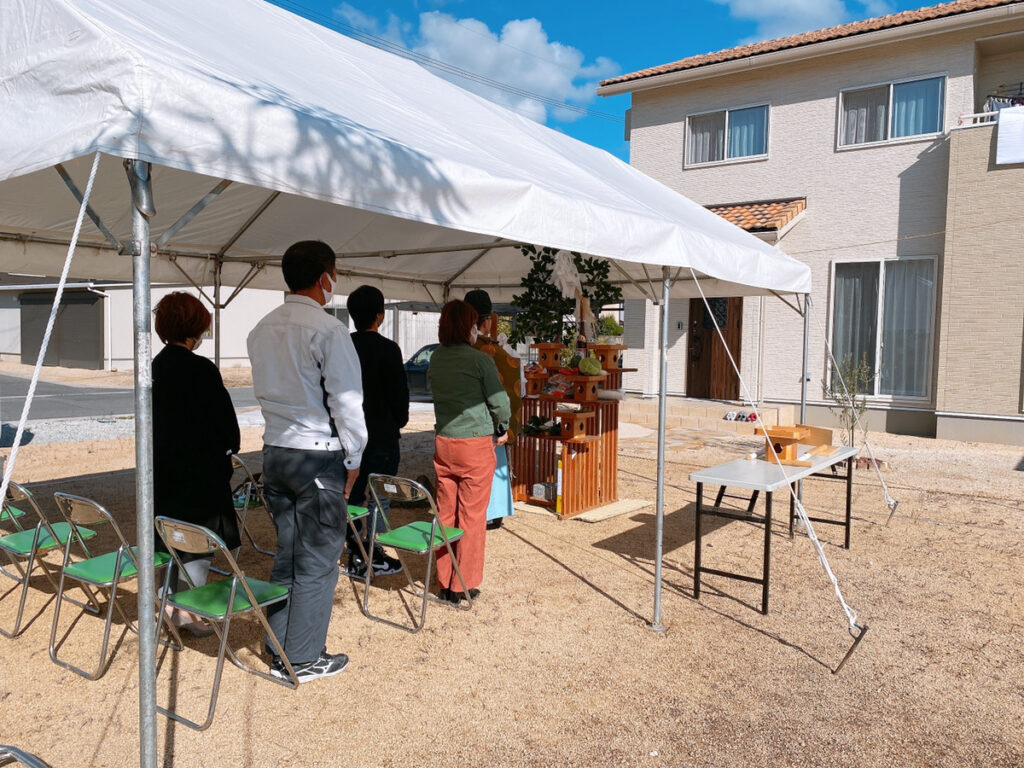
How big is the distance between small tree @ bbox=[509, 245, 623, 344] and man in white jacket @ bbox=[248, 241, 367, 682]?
3.24m

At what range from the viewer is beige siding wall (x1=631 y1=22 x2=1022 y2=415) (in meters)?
10.9

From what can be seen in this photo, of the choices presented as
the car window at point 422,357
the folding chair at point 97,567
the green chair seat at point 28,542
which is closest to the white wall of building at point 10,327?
the car window at point 422,357

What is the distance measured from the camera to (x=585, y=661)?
344 cm

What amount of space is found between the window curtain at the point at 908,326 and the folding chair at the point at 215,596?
Answer: 1052 cm

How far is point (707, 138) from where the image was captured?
1315 cm

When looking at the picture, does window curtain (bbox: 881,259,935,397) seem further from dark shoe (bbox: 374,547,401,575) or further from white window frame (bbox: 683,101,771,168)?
dark shoe (bbox: 374,547,401,575)

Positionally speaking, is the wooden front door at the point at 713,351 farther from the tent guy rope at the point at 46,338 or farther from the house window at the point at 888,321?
the tent guy rope at the point at 46,338

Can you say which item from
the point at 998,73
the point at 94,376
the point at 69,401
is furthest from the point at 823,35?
the point at 94,376

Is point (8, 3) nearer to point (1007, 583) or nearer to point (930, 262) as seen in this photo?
point (1007, 583)

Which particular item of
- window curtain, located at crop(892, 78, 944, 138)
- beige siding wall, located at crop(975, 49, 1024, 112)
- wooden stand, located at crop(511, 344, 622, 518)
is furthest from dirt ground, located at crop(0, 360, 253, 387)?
beige siding wall, located at crop(975, 49, 1024, 112)

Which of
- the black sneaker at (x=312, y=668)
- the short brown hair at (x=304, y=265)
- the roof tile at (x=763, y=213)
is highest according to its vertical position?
the roof tile at (x=763, y=213)

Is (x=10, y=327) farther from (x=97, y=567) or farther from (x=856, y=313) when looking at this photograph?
(x=97, y=567)

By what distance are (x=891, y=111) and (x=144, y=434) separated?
12275 mm

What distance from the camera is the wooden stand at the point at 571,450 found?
19.7 feet
